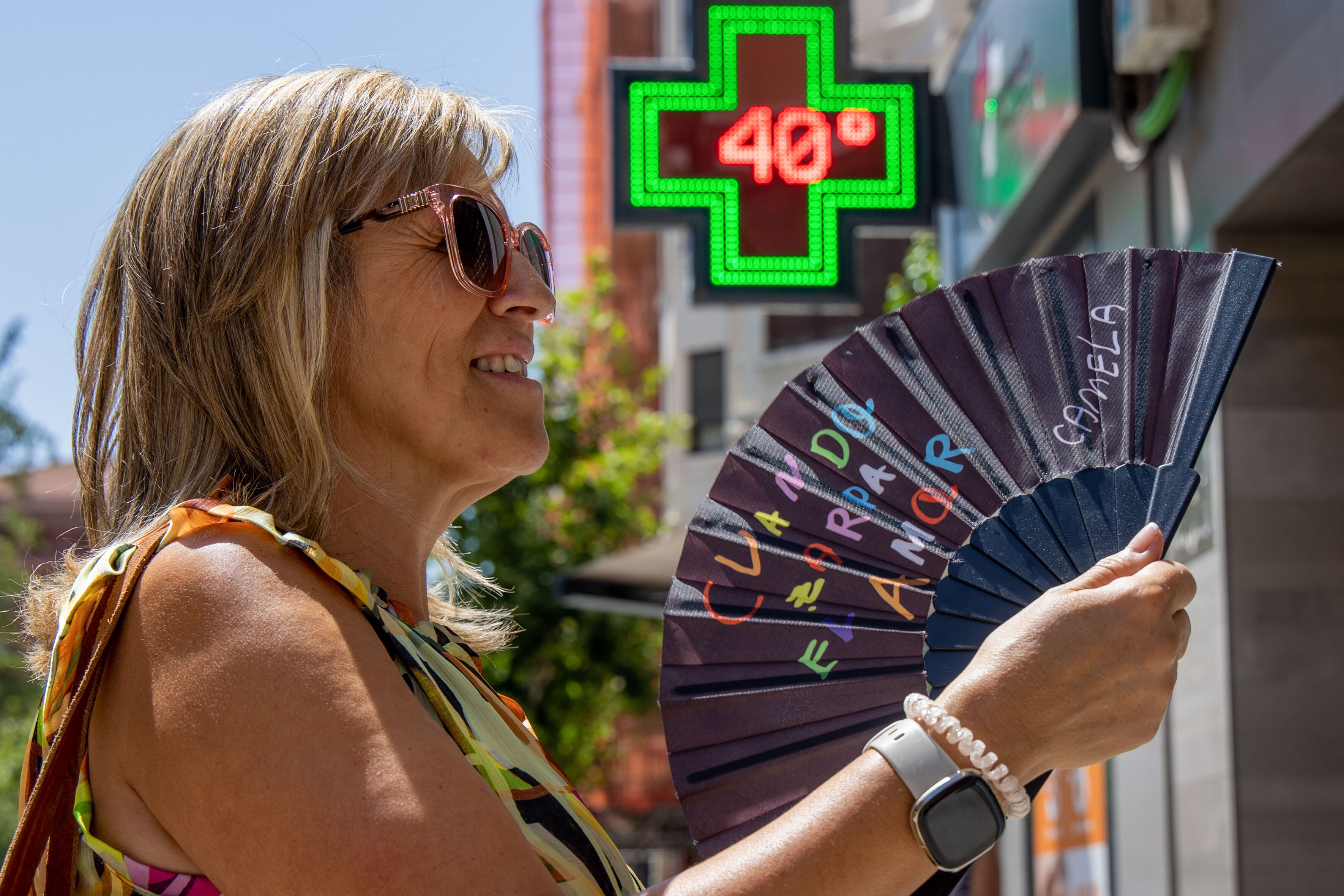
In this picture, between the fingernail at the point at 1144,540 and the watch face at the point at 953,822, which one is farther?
the fingernail at the point at 1144,540

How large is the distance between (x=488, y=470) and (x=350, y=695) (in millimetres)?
584

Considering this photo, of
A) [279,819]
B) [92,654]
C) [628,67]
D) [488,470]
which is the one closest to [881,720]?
[488,470]

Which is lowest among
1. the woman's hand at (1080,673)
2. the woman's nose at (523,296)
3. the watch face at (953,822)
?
the watch face at (953,822)

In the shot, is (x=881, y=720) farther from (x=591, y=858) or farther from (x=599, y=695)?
(x=599, y=695)

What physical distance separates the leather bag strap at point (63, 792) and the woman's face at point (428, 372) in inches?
17.0

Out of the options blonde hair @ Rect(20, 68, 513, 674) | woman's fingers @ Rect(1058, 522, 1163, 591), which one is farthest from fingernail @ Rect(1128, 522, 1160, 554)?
blonde hair @ Rect(20, 68, 513, 674)

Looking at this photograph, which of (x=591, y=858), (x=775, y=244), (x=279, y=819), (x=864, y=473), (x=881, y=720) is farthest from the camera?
(x=775, y=244)

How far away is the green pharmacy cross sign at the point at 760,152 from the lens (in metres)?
6.32

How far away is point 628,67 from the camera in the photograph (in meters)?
6.52

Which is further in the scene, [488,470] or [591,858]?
[488,470]

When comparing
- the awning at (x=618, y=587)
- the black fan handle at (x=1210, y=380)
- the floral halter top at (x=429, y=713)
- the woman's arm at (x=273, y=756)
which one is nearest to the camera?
the woman's arm at (x=273, y=756)

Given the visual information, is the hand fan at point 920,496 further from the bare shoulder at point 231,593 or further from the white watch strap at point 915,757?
the bare shoulder at point 231,593

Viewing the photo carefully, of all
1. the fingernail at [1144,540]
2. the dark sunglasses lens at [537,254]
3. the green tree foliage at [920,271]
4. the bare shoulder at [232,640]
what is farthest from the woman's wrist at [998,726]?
the green tree foliage at [920,271]

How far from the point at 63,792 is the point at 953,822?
0.86 m
